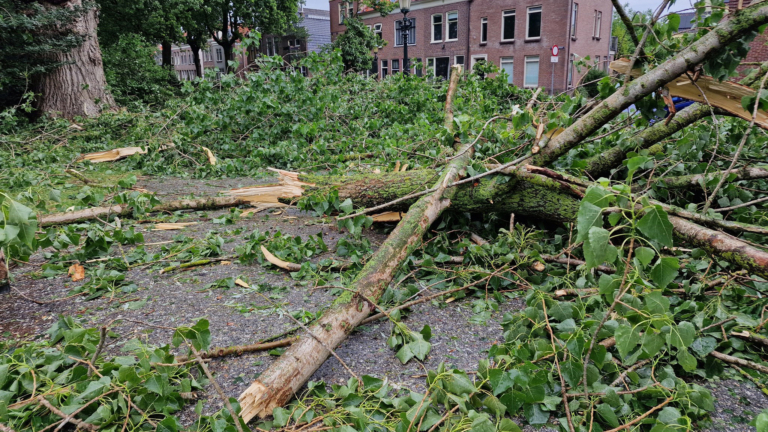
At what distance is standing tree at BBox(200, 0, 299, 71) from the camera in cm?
2450

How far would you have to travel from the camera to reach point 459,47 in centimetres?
2812

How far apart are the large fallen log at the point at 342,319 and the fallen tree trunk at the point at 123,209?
208 cm

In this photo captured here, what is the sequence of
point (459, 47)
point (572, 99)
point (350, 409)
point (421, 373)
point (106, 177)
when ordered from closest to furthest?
1. point (350, 409)
2. point (421, 373)
3. point (572, 99)
4. point (106, 177)
5. point (459, 47)

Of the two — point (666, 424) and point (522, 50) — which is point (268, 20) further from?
point (666, 424)

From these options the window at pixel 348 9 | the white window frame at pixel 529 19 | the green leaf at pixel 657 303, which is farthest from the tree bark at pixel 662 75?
the window at pixel 348 9

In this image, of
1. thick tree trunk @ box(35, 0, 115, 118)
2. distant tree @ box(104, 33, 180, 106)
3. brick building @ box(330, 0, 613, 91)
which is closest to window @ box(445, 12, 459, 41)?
brick building @ box(330, 0, 613, 91)

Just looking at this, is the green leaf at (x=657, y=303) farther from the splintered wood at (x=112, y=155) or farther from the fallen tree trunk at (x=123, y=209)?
the splintered wood at (x=112, y=155)

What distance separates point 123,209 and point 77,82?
6352 millimetres

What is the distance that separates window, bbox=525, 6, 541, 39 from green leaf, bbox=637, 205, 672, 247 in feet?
87.2

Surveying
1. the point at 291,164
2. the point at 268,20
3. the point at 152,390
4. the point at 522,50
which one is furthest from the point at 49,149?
the point at 522,50

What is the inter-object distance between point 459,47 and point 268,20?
458 inches

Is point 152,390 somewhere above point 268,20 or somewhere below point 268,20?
below

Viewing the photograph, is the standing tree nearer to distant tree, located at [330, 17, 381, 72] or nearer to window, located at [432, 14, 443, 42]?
distant tree, located at [330, 17, 381, 72]

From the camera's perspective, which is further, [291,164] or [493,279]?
[291,164]
